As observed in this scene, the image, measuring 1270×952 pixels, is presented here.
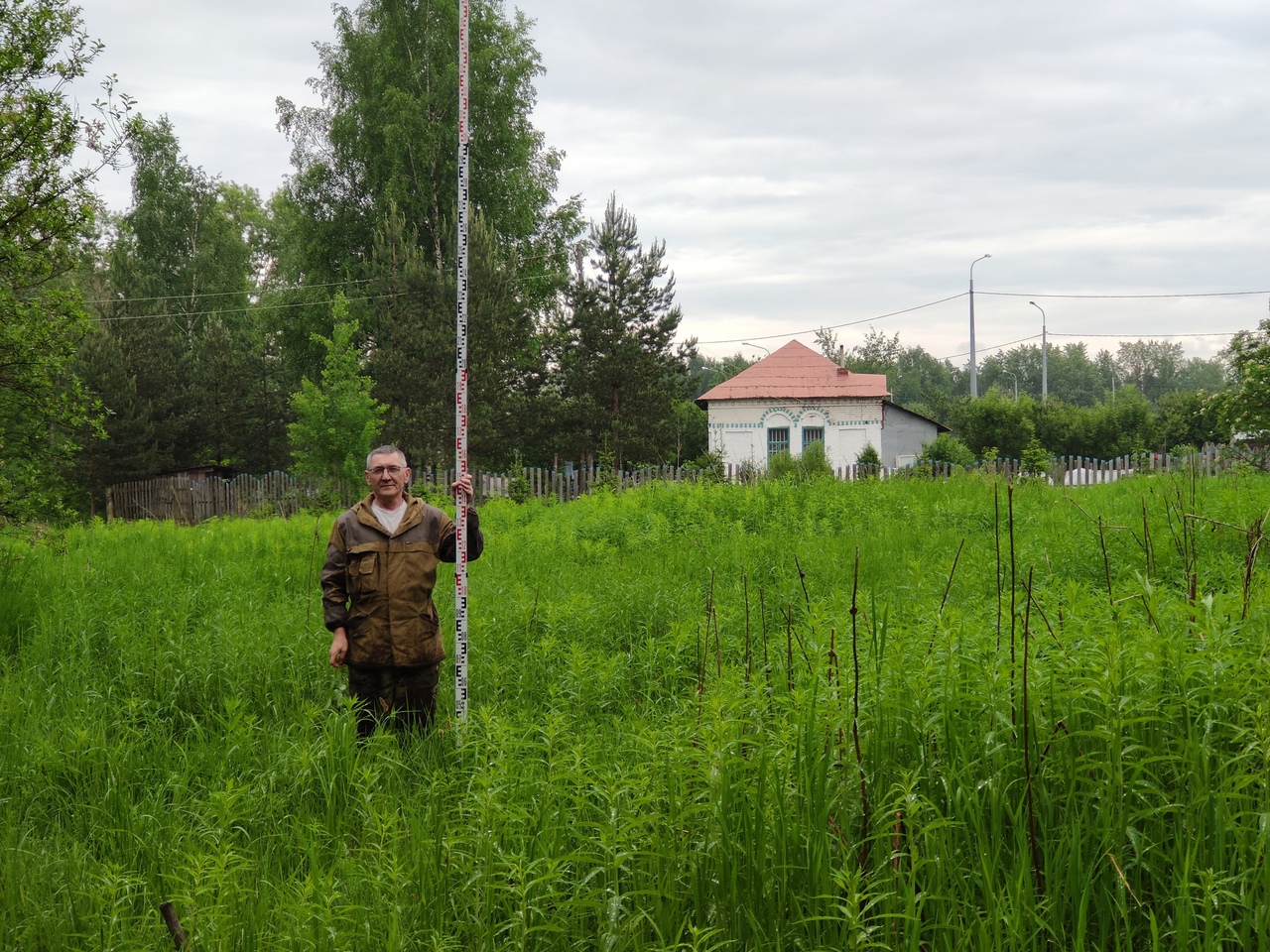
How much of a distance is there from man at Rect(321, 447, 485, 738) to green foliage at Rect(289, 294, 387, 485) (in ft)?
67.9

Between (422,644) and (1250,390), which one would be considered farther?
(1250,390)

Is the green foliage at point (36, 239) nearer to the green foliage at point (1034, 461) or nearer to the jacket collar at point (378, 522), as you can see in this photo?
the jacket collar at point (378, 522)

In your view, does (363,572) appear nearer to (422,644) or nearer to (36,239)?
(422,644)

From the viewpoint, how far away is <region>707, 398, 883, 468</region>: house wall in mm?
40781

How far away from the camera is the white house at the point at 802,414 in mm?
40781

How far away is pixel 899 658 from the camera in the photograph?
3.82 metres

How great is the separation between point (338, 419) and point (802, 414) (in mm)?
22206

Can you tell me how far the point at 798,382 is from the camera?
138 ft

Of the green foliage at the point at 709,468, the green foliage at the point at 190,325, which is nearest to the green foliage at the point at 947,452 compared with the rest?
the green foliage at the point at 709,468

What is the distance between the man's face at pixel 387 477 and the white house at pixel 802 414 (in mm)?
34969

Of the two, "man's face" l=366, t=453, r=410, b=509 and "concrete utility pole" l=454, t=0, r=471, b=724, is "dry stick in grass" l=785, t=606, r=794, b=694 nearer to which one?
"concrete utility pole" l=454, t=0, r=471, b=724

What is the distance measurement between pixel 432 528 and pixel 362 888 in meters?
2.45

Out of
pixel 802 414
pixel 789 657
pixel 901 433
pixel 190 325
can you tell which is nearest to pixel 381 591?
pixel 789 657

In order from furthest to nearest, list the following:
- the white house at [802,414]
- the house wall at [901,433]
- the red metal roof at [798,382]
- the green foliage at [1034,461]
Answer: the house wall at [901,433] → the red metal roof at [798,382] → the white house at [802,414] → the green foliage at [1034,461]
